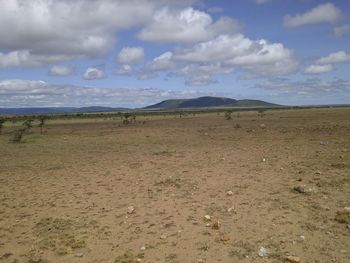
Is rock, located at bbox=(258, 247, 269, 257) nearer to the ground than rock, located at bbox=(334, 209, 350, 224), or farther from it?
nearer to the ground

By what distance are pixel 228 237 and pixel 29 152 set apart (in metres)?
18.2

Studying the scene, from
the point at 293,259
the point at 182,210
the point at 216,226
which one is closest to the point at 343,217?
the point at 293,259

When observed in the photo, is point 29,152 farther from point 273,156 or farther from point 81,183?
point 273,156

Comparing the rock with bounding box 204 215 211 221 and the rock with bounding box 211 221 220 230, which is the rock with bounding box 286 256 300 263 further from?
the rock with bounding box 204 215 211 221

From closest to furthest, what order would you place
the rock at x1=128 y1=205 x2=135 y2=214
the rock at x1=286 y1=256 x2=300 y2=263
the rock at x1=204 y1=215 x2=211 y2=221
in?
1. the rock at x1=286 y1=256 x2=300 y2=263
2. the rock at x1=204 y1=215 x2=211 y2=221
3. the rock at x1=128 y1=205 x2=135 y2=214

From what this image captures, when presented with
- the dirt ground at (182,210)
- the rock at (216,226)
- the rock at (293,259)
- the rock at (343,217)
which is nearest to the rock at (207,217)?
the dirt ground at (182,210)

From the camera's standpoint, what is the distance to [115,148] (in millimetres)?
23375

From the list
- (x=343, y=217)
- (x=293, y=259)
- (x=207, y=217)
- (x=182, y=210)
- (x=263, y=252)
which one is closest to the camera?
(x=293, y=259)

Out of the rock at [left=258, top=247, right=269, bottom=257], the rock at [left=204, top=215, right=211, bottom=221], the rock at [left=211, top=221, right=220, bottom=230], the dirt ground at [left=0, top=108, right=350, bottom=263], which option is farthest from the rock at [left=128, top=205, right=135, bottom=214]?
the rock at [left=258, top=247, right=269, bottom=257]

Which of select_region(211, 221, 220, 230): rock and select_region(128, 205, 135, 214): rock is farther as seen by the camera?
select_region(128, 205, 135, 214): rock

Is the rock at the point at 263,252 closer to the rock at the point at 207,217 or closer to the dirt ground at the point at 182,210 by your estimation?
the dirt ground at the point at 182,210

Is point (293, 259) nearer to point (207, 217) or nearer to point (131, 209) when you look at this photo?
point (207, 217)

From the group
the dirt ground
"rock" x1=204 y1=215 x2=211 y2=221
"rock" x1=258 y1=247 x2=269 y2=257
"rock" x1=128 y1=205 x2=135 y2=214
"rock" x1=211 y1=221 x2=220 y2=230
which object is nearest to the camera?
"rock" x1=258 y1=247 x2=269 y2=257

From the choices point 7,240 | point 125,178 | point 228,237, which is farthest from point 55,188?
point 228,237
